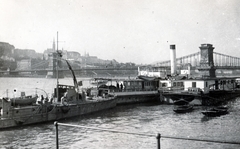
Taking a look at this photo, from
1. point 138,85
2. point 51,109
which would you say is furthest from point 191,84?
point 51,109

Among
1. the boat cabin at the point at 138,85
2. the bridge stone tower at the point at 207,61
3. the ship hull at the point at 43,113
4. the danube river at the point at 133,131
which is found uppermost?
the bridge stone tower at the point at 207,61

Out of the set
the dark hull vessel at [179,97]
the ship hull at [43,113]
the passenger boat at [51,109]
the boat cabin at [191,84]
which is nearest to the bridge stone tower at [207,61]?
the boat cabin at [191,84]

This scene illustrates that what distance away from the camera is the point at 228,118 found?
24.3 metres

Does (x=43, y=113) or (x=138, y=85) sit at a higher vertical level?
(x=138, y=85)

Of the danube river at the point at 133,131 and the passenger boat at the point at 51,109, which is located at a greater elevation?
the passenger boat at the point at 51,109

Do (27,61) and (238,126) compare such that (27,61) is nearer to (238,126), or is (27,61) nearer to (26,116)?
(26,116)

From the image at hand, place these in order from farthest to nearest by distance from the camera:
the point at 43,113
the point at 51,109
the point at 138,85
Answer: the point at 138,85 → the point at 51,109 → the point at 43,113

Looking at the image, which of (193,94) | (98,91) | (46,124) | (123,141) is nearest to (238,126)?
(123,141)

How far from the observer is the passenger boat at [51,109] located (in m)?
20.7

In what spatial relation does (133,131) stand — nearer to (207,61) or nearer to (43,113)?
(43,113)

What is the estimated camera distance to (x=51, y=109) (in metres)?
23.8

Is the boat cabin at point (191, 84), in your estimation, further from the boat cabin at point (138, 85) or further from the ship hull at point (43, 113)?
the ship hull at point (43, 113)

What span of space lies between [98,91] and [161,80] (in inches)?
434

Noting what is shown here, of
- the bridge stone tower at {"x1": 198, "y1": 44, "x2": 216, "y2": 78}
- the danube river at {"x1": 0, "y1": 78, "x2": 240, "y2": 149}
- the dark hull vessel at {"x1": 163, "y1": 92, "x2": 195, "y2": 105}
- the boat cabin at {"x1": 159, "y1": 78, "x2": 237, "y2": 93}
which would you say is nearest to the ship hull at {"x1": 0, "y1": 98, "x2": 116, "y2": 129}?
the danube river at {"x1": 0, "y1": 78, "x2": 240, "y2": 149}
